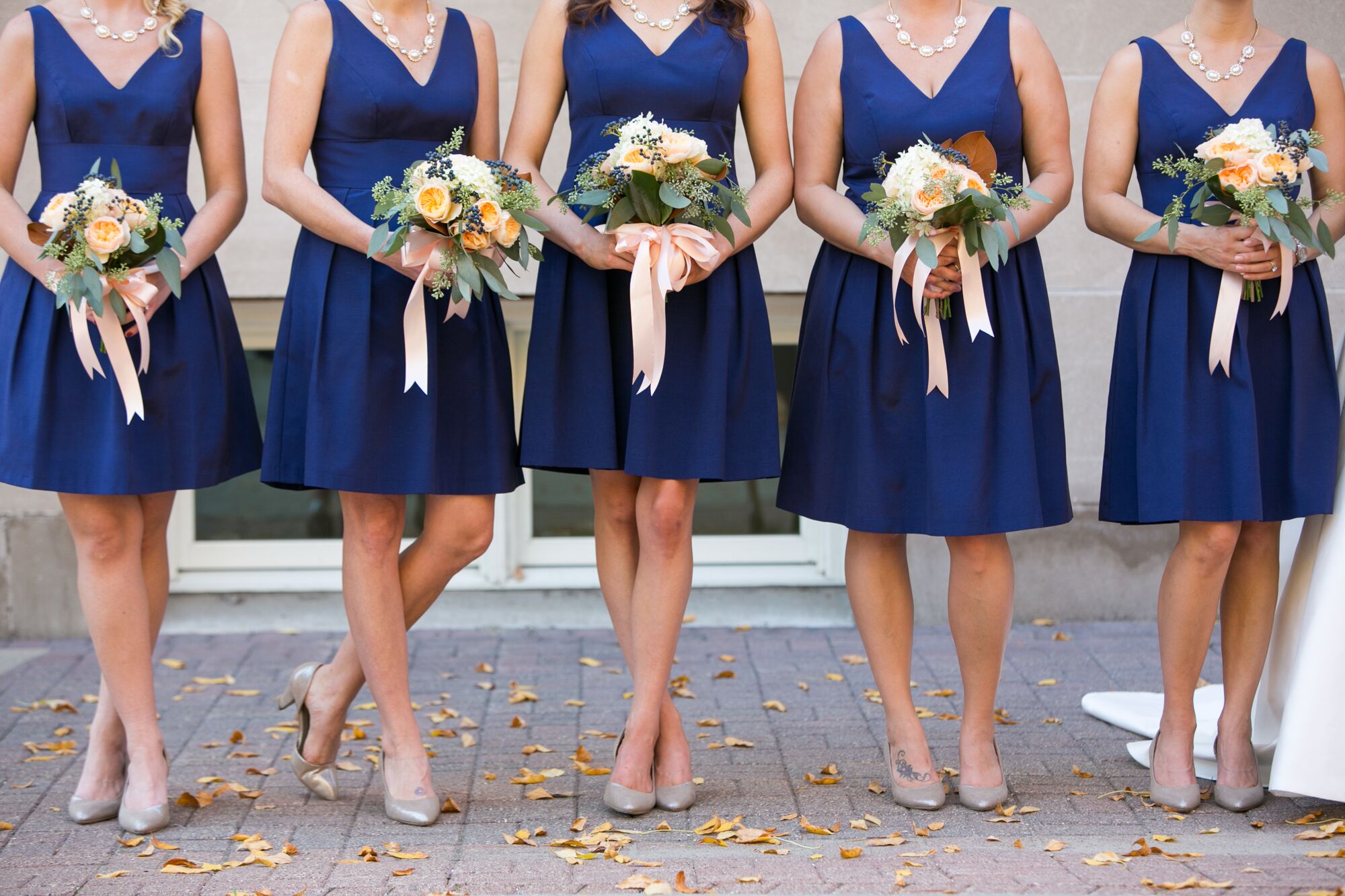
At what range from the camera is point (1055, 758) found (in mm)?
4312

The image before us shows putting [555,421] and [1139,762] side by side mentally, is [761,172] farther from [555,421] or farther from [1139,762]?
[1139,762]

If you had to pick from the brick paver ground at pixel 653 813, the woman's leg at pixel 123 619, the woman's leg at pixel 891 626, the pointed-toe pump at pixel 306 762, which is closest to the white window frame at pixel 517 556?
the brick paver ground at pixel 653 813

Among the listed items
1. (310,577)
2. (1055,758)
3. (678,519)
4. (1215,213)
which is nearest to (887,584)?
(678,519)

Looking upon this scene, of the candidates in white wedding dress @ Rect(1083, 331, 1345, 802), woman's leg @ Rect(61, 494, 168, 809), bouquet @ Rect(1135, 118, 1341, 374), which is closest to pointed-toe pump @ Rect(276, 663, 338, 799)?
woman's leg @ Rect(61, 494, 168, 809)

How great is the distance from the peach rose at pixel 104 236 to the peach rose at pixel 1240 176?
263 cm

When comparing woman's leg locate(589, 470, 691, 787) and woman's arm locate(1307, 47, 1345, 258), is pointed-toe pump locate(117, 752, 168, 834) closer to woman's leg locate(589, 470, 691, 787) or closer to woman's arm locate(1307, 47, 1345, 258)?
woman's leg locate(589, 470, 691, 787)

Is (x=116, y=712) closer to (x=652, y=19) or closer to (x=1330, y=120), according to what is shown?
(x=652, y=19)

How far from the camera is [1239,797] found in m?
3.78

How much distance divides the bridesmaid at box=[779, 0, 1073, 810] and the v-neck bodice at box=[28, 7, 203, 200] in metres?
1.64

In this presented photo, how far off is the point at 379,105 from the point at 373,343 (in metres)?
0.60

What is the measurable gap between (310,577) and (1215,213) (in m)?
4.24

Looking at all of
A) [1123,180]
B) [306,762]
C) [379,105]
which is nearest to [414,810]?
[306,762]

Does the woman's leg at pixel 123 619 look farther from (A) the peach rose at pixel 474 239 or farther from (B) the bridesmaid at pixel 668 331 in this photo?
(A) the peach rose at pixel 474 239

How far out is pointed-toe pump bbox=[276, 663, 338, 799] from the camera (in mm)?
3963
